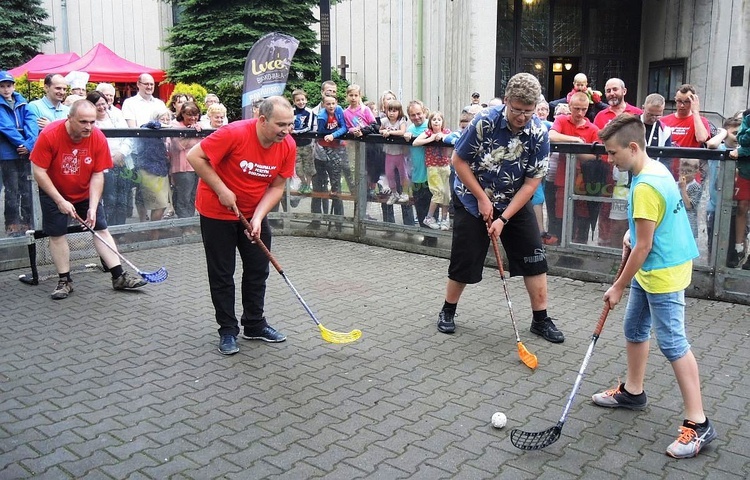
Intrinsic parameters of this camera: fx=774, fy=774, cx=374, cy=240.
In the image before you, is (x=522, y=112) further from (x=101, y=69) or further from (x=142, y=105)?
(x=101, y=69)

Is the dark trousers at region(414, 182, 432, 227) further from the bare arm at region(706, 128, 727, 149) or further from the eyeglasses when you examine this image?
the eyeglasses

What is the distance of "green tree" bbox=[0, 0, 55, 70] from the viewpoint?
22.2 metres

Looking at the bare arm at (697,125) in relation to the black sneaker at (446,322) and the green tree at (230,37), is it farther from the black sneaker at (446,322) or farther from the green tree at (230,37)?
the green tree at (230,37)

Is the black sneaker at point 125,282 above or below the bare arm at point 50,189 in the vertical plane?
below

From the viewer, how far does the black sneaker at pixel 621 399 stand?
15.4 feet

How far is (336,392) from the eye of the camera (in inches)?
195

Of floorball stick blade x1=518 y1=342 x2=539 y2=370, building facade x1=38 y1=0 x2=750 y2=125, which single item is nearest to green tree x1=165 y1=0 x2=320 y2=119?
building facade x1=38 y1=0 x2=750 y2=125

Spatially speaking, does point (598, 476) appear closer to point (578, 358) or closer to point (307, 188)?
point (578, 358)

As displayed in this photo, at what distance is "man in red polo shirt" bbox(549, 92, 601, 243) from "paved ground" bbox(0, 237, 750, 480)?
2.50 feet

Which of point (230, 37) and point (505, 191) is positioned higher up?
point (230, 37)

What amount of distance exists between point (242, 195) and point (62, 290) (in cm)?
262

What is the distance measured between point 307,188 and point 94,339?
4646 millimetres

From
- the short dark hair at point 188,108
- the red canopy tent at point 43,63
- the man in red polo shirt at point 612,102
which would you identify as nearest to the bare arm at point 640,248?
the man in red polo shirt at point 612,102

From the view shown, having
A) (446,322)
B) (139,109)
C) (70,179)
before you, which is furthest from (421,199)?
(139,109)
